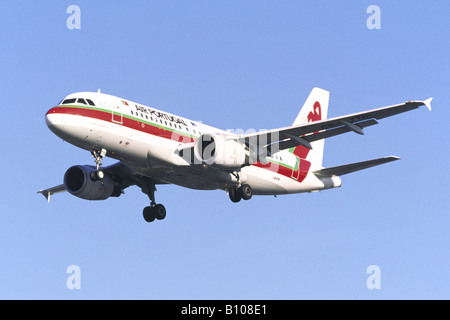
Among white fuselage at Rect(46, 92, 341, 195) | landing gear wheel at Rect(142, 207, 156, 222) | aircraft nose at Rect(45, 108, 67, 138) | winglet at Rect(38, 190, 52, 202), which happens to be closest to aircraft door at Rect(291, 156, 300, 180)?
white fuselage at Rect(46, 92, 341, 195)

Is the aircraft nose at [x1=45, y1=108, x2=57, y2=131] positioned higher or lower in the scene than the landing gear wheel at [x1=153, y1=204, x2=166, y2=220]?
higher

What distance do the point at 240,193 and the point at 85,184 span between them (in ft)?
29.1

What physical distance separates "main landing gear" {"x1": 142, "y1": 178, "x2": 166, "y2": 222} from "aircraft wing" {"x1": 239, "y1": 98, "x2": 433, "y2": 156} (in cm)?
702

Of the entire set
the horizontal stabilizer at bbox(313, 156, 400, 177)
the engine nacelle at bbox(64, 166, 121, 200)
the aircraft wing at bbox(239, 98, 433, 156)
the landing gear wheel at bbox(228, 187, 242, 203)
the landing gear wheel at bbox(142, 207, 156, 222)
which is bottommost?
the landing gear wheel at bbox(142, 207, 156, 222)

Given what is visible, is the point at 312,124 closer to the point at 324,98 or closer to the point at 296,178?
the point at 296,178

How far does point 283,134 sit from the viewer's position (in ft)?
160

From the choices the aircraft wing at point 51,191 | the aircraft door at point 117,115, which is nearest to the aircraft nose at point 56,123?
the aircraft door at point 117,115

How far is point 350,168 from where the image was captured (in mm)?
52812

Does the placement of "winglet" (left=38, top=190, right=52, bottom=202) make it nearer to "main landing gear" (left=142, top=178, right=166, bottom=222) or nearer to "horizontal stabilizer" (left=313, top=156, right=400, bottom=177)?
"main landing gear" (left=142, top=178, right=166, bottom=222)

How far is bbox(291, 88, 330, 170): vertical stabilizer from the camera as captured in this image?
188 ft

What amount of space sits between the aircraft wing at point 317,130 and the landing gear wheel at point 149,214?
7.59 meters

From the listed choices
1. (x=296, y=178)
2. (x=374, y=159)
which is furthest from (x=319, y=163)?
(x=374, y=159)

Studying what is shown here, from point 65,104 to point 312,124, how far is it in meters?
12.6

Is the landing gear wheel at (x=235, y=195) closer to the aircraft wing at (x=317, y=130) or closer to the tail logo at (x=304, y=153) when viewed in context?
the aircraft wing at (x=317, y=130)
